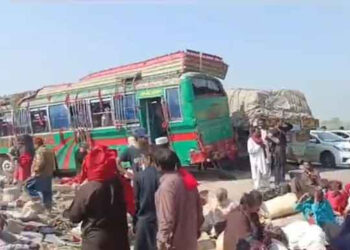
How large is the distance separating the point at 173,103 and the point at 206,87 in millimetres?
1358

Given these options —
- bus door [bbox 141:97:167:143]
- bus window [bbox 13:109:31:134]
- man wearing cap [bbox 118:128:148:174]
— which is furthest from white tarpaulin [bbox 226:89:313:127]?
man wearing cap [bbox 118:128:148:174]

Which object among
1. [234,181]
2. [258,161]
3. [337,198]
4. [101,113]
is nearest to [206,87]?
[234,181]

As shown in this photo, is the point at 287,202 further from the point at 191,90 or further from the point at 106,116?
the point at 106,116

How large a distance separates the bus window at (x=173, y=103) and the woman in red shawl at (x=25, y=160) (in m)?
5.27

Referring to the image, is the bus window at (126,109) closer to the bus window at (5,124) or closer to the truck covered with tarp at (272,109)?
the truck covered with tarp at (272,109)

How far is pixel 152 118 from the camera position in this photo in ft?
58.2

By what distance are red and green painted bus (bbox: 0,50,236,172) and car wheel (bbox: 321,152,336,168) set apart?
527 cm

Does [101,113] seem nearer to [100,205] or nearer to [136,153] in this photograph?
[136,153]

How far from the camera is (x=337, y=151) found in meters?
21.9

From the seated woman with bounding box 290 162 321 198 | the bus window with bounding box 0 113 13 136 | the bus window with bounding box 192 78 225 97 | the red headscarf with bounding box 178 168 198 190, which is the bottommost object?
the seated woman with bounding box 290 162 321 198

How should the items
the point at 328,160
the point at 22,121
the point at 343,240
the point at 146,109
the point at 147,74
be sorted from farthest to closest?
the point at 328,160, the point at 22,121, the point at 147,74, the point at 146,109, the point at 343,240

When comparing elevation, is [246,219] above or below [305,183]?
above

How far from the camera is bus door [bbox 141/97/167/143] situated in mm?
17594

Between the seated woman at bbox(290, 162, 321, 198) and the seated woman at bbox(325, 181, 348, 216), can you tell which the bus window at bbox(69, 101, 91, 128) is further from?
the seated woman at bbox(325, 181, 348, 216)
